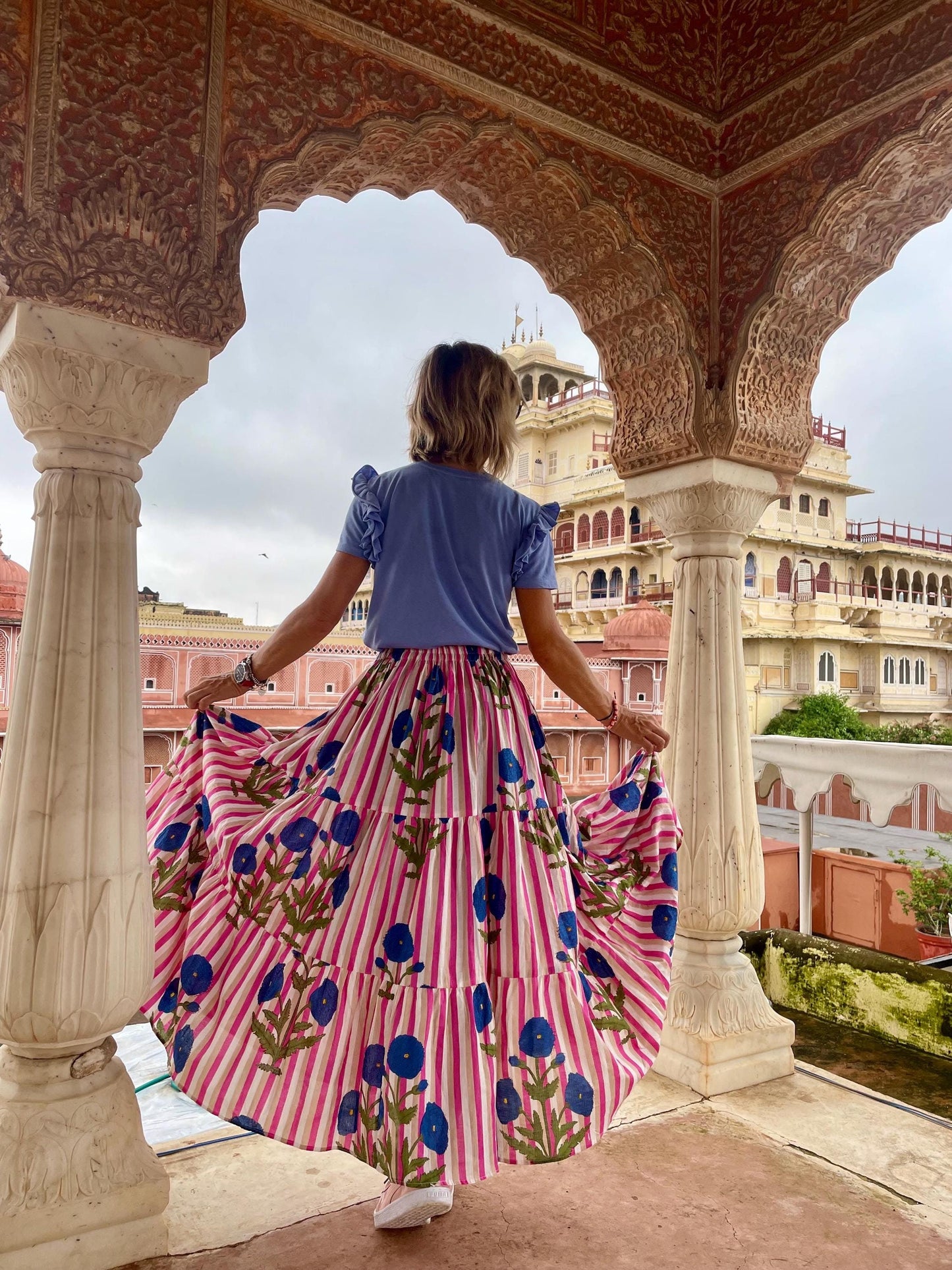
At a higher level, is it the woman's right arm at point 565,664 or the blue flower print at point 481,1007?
the woman's right arm at point 565,664

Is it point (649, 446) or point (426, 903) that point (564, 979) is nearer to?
point (426, 903)

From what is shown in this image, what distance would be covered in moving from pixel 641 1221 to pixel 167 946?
3.30 feet

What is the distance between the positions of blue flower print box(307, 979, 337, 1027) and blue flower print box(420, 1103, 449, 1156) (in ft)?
0.67

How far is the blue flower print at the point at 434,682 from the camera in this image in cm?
153

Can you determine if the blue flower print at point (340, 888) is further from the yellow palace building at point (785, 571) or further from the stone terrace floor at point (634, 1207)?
the yellow palace building at point (785, 571)

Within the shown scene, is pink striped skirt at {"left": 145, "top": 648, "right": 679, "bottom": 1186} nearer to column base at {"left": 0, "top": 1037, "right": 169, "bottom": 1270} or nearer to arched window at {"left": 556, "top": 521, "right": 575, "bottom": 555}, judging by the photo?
column base at {"left": 0, "top": 1037, "right": 169, "bottom": 1270}

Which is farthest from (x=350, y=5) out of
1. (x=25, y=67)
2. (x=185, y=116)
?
(x=25, y=67)

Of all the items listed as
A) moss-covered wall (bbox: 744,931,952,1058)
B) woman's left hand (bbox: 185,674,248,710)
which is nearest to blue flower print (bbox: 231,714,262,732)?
woman's left hand (bbox: 185,674,248,710)

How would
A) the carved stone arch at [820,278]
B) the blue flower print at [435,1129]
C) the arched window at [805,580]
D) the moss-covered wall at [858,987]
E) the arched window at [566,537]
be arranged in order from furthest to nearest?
the arched window at [805,580] → the arched window at [566,537] → the moss-covered wall at [858,987] → the carved stone arch at [820,278] → the blue flower print at [435,1129]

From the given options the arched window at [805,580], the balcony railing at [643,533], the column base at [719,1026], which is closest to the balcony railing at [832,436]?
the arched window at [805,580]

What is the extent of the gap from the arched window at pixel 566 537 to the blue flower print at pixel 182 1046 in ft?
70.1

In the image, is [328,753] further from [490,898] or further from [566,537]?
[566,537]

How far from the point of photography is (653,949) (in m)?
1.64

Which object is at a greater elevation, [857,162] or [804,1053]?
[857,162]
